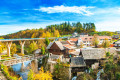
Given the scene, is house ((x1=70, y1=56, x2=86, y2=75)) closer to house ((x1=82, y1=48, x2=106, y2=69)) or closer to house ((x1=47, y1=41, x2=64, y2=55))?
house ((x1=82, y1=48, x2=106, y2=69))

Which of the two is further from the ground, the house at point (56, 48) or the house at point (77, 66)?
the house at point (56, 48)

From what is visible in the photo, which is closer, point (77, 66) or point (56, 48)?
point (77, 66)

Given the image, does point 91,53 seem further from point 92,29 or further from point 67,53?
point 92,29

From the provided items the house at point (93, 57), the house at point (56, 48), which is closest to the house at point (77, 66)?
the house at point (93, 57)

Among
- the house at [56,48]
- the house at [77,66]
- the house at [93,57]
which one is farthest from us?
the house at [56,48]

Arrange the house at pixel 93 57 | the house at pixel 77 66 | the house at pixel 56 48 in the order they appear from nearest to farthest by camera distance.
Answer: the house at pixel 77 66
the house at pixel 93 57
the house at pixel 56 48

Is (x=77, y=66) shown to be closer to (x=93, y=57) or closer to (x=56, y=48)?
(x=93, y=57)

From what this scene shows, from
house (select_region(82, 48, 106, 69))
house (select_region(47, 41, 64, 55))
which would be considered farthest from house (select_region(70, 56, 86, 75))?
house (select_region(47, 41, 64, 55))

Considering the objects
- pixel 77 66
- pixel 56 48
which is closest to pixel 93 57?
pixel 77 66

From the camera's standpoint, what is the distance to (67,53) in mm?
36250

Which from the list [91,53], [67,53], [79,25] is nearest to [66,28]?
[79,25]

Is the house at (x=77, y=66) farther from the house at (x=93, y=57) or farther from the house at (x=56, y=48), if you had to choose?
the house at (x=56, y=48)

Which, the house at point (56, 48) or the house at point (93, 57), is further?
the house at point (56, 48)

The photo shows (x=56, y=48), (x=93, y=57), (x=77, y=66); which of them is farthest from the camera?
(x=56, y=48)
